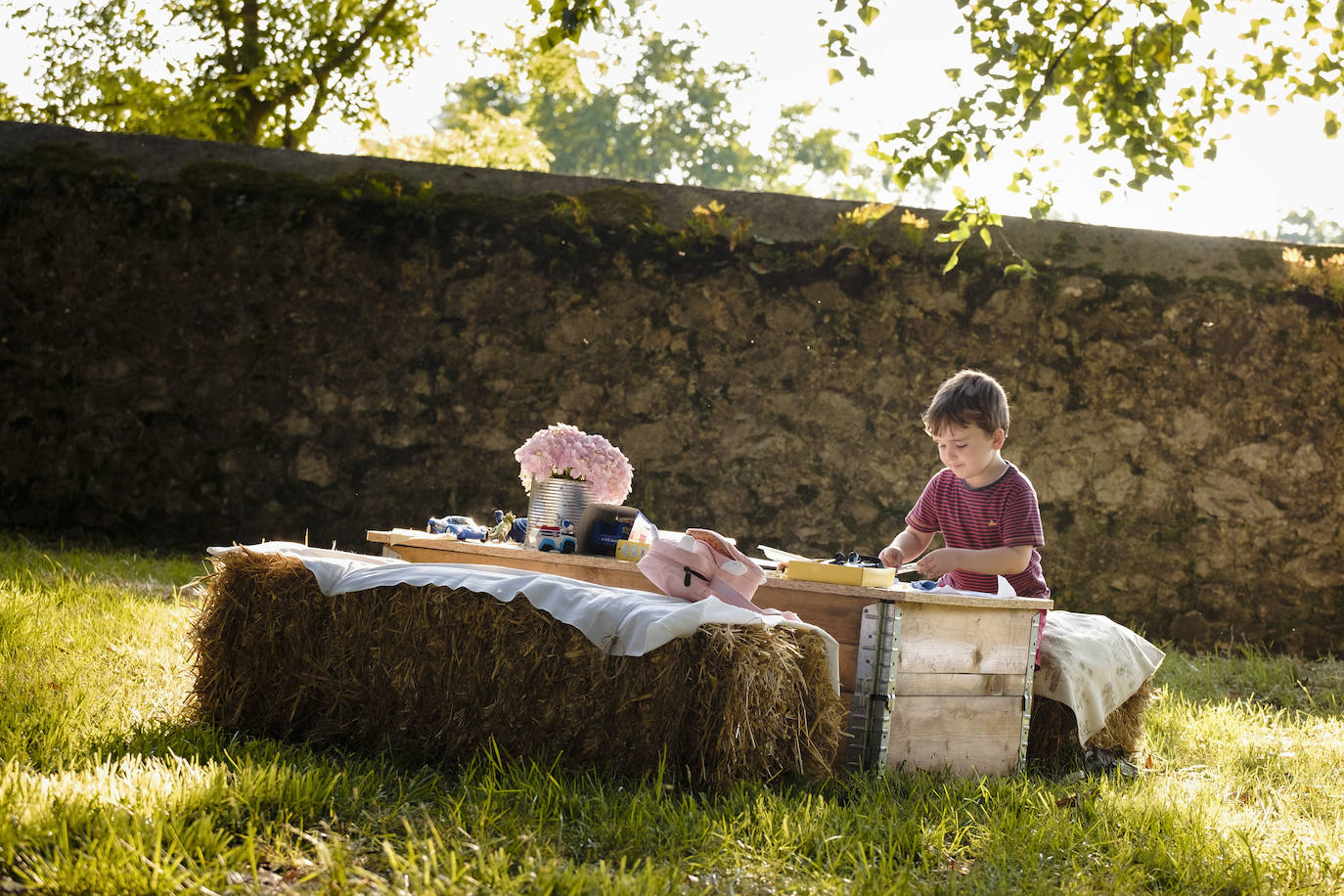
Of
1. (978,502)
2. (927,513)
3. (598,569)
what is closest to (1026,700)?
(978,502)

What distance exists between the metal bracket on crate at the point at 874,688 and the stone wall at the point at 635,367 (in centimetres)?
319

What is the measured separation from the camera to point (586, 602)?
2.69 meters

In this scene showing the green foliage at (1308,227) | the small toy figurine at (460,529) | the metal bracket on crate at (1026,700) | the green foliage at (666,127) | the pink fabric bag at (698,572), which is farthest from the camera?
the green foliage at (1308,227)

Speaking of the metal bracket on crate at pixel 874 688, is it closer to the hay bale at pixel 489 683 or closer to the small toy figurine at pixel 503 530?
the hay bale at pixel 489 683

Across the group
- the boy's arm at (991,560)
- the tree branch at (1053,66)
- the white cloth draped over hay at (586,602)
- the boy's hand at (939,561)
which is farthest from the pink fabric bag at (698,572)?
the tree branch at (1053,66)

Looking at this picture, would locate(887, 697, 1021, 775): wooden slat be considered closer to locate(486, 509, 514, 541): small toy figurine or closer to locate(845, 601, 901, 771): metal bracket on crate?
locate(845, 601, 901, 771): metal bracket on crate

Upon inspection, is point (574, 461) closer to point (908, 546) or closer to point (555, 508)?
point (555, 508)

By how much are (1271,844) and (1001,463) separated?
1.35 meters

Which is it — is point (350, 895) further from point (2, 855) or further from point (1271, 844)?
point (1271, 844)

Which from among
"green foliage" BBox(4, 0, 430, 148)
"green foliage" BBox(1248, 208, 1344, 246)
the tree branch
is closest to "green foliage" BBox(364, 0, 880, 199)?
"green foliage" BBox(4, 0, 430, 148)

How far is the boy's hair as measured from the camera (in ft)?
11.1

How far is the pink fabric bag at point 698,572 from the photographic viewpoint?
2848 mm

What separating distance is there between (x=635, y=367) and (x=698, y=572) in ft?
11.2

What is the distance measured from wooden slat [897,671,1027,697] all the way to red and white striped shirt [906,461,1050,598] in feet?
1.05
